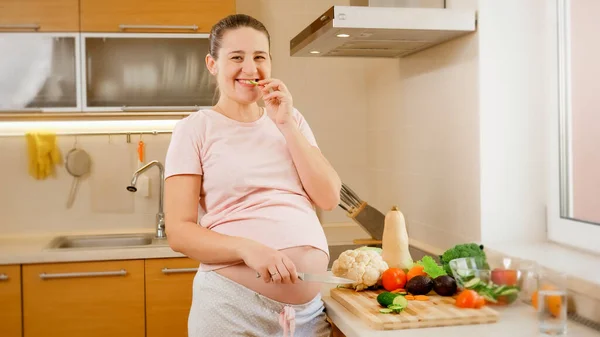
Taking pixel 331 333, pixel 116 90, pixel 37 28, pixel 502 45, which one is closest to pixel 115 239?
pixel 116 90

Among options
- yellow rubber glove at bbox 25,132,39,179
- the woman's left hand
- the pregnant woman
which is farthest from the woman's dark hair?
yellow rubber glove at bbox 25,132,39,179

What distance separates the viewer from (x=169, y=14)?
3.05 meters

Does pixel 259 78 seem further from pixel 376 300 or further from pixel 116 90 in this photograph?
pixel 116 90

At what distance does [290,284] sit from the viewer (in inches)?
62.2

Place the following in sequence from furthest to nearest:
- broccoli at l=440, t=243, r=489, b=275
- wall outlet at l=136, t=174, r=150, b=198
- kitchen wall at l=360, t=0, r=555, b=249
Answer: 1. wall outlet at l=136, t=174, r=150, b=198
2. kitchen wall at l=360, t=0, r=555, b=249
3. broccoli at l=440, t=243, r=489, b=275

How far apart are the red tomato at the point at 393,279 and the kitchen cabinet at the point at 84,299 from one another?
4.34ft

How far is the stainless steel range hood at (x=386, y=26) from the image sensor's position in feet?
6.84

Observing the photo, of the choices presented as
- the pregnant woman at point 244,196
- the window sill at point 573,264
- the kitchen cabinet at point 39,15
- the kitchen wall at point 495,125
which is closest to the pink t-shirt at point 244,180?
the pregnant woman at point 244,196

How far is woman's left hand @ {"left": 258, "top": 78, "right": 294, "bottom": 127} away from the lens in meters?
1.61

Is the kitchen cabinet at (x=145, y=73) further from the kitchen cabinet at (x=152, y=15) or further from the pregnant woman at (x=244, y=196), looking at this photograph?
the pregnant woman at (x=244, y=196)

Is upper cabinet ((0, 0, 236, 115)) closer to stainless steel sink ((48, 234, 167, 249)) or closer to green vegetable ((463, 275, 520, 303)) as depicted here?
stainless steel sink ((48, 234, 167, 249))

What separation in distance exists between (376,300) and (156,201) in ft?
6.26

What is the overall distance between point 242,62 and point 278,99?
0.40 feet

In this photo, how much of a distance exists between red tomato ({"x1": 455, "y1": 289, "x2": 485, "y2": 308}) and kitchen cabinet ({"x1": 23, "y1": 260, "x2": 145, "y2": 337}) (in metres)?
1.58
